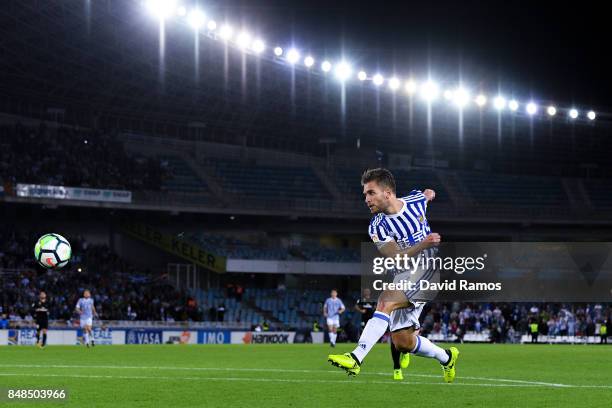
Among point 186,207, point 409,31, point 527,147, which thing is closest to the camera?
point 186,207

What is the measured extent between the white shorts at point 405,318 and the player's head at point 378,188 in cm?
152

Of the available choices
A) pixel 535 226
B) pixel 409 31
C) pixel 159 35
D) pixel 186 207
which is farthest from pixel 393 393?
pixel 535 226

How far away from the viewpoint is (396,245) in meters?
11.3

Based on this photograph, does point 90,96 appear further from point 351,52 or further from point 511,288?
point 511,288

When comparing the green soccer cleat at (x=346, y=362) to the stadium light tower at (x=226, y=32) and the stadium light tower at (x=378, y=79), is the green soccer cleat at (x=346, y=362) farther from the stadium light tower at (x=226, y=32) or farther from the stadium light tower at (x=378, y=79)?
the stadium light tower at (x=378, y=79)

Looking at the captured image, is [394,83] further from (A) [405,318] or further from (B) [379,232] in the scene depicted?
(B) [379,232]

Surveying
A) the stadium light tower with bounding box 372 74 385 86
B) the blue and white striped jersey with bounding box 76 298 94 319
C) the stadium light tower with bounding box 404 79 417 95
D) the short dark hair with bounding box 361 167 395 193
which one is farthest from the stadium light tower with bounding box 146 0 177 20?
the short dark hair with bounding box 361 167 395 193

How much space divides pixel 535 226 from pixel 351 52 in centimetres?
1696

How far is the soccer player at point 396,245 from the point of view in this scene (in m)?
11.2

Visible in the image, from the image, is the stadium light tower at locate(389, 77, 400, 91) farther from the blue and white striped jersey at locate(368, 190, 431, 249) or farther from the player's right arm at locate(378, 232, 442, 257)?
the player's right arm at locate(378, 232, 442, 257)

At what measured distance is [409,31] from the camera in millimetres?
59844

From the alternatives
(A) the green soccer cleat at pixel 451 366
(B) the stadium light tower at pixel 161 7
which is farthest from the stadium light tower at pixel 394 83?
(A) the green soccer cleat at pixel 451 366

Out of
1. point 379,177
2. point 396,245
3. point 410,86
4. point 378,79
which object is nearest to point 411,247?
point 396,245

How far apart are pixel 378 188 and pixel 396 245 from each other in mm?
695
